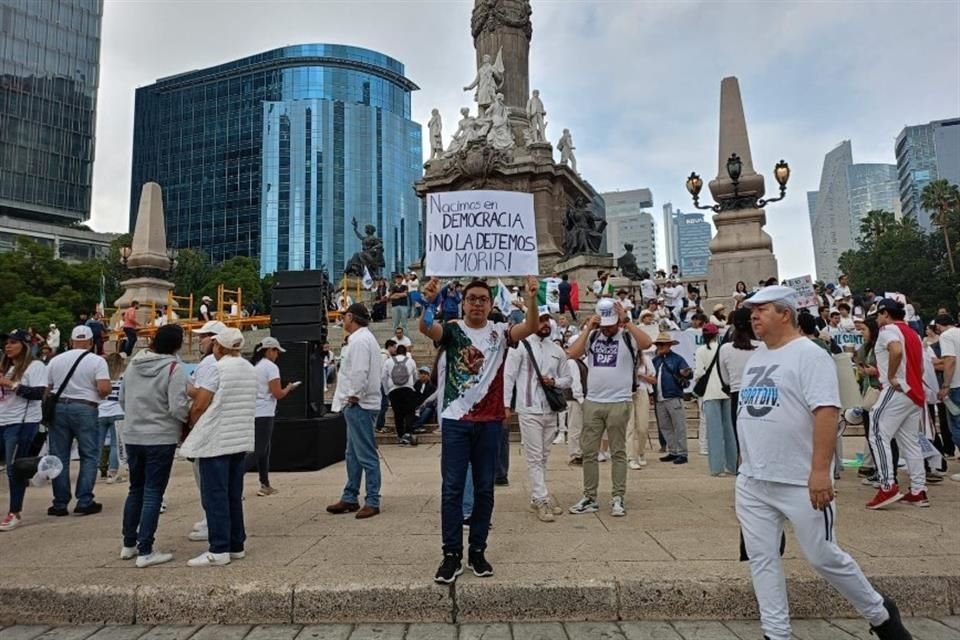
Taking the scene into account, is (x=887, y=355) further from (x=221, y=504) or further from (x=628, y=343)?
(x=221, y=504)

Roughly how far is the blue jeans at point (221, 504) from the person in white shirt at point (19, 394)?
10.3 feet

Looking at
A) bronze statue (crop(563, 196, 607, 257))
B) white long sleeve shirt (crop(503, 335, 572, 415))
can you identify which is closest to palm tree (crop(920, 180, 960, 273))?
bronze statue (crop(563, 196, 607, 257))

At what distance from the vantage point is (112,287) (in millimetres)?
51312

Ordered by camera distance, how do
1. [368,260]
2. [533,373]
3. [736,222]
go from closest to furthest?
[533,373], [736,222], [368,260]

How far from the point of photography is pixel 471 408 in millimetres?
Answer: 4199

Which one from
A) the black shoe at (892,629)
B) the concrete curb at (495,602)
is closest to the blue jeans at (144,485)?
the concrete curb at (495,602)

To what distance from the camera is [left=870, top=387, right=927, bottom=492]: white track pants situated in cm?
580

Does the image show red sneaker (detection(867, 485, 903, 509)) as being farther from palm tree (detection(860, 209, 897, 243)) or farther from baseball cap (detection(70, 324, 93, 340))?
palm tree (detection(860, 209, 897, 243))

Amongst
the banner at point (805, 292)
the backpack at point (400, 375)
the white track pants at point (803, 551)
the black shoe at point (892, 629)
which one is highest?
the banner at point (805, 292)

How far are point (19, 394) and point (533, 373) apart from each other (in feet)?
17.6

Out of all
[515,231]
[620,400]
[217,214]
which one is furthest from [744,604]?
[217,214]

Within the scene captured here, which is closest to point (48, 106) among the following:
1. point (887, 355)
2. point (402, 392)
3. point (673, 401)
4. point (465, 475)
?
point (402, 392)

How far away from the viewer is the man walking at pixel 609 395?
18.9ft

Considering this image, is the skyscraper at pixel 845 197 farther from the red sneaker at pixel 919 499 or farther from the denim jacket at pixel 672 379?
the red sneaker at pixel 919 499
